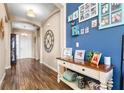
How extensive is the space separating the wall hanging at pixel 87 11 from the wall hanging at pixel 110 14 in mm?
154

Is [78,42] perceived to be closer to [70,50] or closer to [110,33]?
[70,50]

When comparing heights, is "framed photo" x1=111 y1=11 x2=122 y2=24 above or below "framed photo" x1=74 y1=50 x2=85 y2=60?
above

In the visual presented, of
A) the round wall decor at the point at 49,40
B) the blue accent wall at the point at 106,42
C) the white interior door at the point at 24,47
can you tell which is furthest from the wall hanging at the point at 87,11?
the white interior door at the point at 24,47

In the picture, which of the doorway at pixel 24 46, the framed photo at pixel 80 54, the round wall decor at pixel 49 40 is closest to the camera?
the framed photo at pixel 80 54

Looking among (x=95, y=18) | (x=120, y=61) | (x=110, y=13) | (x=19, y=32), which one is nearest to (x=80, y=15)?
(x=95, y=18)

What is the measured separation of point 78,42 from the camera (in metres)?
2.76

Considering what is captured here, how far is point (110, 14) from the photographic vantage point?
185 cm

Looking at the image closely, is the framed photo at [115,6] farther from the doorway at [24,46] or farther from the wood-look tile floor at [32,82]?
the doorway at [24,46]

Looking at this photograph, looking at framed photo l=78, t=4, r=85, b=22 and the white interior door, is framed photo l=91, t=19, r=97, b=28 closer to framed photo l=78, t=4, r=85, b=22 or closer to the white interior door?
framed photo l=78, t=4, r=85, b=22

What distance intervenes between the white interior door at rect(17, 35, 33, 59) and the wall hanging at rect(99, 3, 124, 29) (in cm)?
817

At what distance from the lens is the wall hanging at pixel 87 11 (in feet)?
7.14

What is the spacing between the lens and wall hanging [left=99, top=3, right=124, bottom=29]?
1691mm

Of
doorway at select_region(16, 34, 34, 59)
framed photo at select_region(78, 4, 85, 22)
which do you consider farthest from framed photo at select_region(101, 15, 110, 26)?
doorway at select_region(16, 34, 34, 59)

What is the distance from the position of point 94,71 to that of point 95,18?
3.62ft
